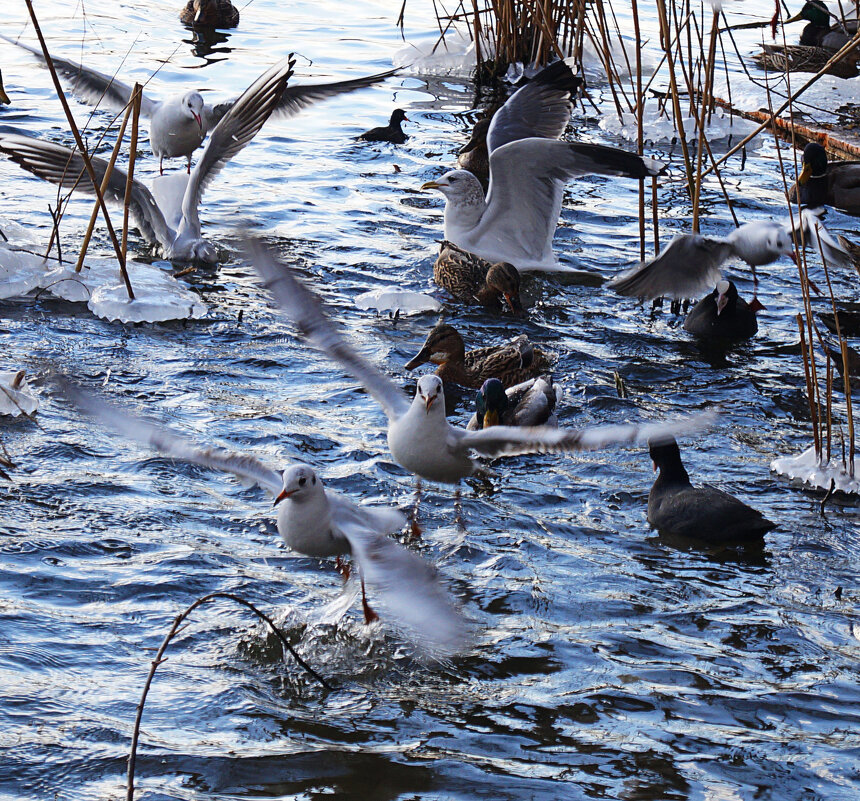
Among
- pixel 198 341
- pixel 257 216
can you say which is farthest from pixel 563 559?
pixel 257 216

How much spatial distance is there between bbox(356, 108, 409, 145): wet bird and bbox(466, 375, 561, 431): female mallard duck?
5.65 metres

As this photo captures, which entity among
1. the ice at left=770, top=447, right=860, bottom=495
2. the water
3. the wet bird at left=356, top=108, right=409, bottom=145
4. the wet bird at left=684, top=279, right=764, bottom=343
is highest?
the wet bird at left=356, top=108, right=409, bottom=145

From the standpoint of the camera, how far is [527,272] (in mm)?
8609

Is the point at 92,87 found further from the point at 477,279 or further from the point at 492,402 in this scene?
the point at 492,402

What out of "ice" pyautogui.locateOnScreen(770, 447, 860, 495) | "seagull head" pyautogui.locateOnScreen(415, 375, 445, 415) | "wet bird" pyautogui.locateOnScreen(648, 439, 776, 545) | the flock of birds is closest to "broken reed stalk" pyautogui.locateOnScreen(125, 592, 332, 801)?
the flock of birds

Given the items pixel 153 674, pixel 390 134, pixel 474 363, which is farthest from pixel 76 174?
pixel 153 674

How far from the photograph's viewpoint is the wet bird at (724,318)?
7180mm

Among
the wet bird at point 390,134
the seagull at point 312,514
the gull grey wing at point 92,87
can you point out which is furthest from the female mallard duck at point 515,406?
the wet bird at point 390,134

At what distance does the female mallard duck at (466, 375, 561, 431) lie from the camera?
5902mm

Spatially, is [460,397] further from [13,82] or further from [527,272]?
[13,82]

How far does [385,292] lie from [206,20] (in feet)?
28.3

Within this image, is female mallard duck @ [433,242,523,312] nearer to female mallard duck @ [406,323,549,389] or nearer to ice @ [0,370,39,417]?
female mallard duck @ [406,323,549,389]

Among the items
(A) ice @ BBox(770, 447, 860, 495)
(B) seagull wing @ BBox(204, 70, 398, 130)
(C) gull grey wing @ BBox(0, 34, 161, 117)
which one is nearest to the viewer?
(A) ice @ BBox(770, 447, 860, 495)

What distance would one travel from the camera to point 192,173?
787cm
